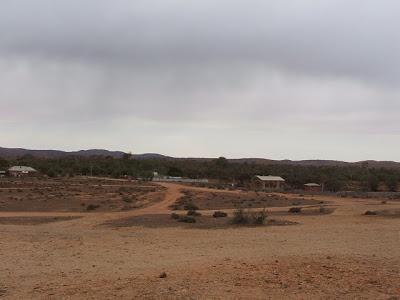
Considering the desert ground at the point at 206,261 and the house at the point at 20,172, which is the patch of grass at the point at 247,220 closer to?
the desert ground at the point at 206,261

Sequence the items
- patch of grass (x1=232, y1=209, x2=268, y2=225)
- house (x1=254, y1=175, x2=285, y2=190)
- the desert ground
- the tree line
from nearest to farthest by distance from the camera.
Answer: the desert ground, patch of grass (x1=232, y1=209, x2=268, y2=225), house (x1=254, y1=175, x2=285, y2=190), the tree line

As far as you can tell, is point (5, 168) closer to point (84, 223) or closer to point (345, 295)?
point (84, 223)

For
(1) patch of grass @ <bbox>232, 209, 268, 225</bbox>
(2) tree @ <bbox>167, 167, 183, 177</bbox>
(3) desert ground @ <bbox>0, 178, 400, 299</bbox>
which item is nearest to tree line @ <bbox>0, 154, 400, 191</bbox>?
(2) tree @ <bbox>167, 167, 183, 177</bbox>

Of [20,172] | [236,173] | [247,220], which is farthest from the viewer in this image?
[236,173]

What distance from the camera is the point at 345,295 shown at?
10086mm

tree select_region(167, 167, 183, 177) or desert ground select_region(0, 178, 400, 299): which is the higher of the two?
tree select_region(167, 167, 183, 177)

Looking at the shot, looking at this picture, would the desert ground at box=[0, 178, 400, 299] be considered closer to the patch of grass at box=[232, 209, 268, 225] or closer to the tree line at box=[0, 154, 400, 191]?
the patch of grass at box=[232, 209, 268, 225]

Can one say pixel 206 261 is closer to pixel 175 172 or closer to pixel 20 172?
pixel 20 172

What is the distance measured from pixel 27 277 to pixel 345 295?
23.3 ft

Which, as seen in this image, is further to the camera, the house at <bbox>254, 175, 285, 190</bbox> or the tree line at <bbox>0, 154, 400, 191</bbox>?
the tree line at <bbox>0, 154, 400, 191</bbox>

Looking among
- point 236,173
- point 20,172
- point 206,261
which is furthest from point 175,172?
point 206,261

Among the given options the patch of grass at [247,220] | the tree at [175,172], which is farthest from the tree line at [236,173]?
the patch of grass at [247,220]

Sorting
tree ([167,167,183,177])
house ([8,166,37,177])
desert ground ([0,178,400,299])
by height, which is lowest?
desert ground ([0,178,400,299])

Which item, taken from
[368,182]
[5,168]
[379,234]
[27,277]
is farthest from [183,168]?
[27,277]
